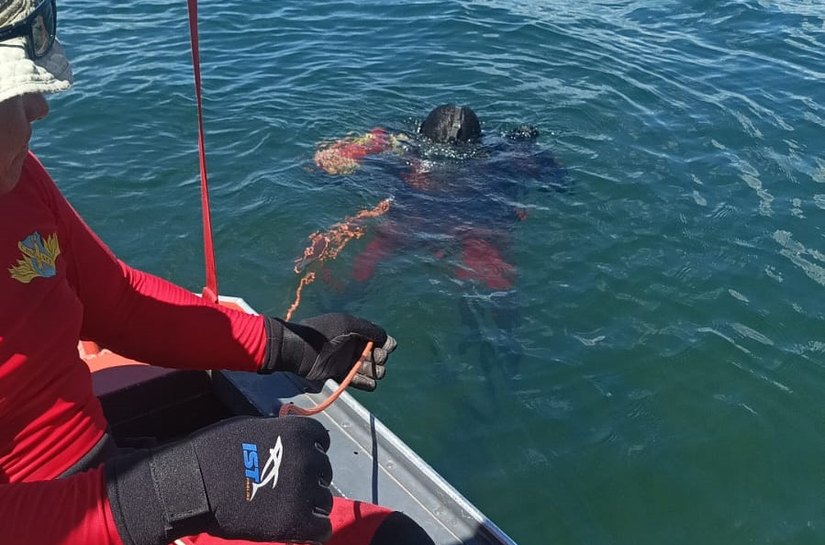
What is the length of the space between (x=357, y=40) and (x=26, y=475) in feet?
31.9

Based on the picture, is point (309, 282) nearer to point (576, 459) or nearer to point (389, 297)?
point (389, 297)

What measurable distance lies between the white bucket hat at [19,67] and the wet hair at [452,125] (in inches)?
232

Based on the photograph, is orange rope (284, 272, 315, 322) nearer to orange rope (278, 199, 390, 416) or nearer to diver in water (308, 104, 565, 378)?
orange rope (278, 199, 390, 416)

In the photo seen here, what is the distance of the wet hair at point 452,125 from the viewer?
7.22 m

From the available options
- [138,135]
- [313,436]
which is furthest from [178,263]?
[313,436]

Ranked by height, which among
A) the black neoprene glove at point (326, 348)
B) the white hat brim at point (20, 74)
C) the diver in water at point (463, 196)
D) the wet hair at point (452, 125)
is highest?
the white hat brim at point (20, 74)

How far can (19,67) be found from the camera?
144 cm

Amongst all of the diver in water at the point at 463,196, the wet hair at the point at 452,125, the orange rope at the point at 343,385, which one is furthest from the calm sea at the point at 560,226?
the orange rope at the point at 343,385

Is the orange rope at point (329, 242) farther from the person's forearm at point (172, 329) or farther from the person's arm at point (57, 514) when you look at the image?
the person's arm at point (57, 514)

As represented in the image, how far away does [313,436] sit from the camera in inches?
71.2

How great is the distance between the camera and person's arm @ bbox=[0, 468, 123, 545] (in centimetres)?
153

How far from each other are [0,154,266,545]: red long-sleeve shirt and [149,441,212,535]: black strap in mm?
131

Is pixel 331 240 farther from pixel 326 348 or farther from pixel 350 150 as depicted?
pixel 326 348

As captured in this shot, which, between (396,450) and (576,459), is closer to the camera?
(396,450)
